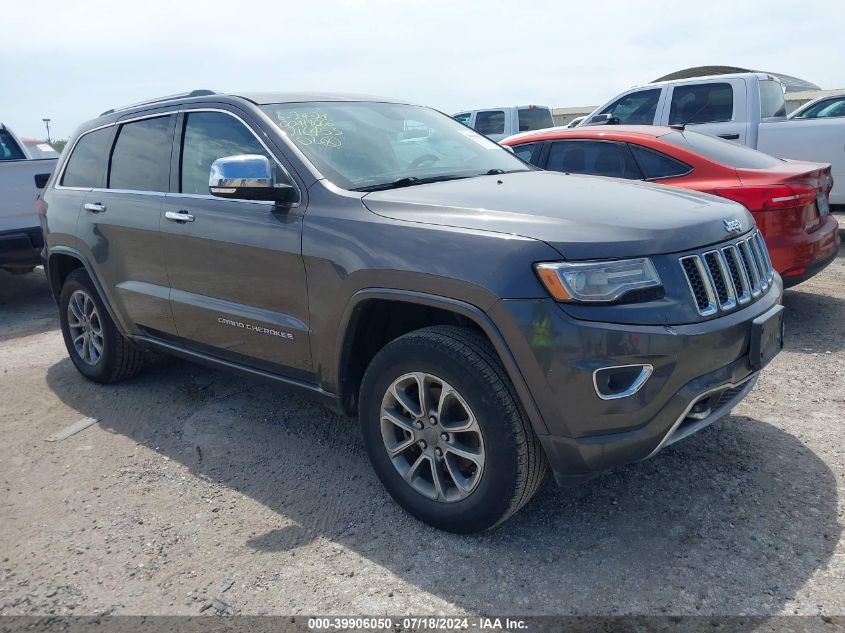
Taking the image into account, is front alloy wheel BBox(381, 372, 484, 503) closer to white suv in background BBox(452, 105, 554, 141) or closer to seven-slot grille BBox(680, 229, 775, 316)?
seven-slot grille BBox(680, 229, 775, 316)

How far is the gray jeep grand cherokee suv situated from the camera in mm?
2576

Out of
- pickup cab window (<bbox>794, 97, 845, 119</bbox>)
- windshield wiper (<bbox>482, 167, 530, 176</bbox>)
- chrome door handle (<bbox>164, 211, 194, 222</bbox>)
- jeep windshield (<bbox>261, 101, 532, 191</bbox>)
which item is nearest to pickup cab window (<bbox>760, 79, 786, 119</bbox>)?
pickup cab window (<bbox>794, 97, 845, 119</bbox>)

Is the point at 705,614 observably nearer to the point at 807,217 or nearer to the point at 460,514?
the point at 460,514

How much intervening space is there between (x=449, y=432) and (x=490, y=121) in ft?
48.1

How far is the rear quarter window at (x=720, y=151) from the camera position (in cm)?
555

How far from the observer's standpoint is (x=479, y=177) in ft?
12.2

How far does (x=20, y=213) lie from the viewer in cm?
784

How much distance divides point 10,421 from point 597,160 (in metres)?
4.75

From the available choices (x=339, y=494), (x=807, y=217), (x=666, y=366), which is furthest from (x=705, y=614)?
(x=807, y=217)

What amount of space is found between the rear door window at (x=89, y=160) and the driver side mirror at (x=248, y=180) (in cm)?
186

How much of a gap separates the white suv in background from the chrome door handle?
12823 millimetres

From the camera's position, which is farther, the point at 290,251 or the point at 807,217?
the point at 807,217

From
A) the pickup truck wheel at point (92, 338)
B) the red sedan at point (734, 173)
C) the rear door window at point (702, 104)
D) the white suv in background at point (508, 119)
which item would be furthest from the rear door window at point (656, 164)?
the white suv in background at point (508, 119)

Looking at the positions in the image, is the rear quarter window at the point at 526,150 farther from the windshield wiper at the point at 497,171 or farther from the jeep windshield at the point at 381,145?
the windshield wiper at the point at 497,171
